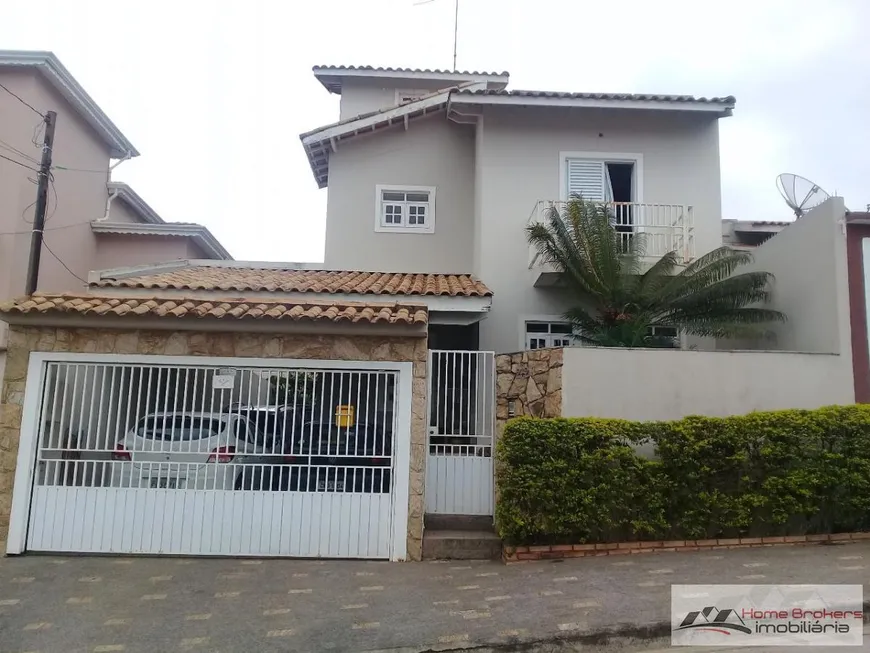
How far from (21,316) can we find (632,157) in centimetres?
1040

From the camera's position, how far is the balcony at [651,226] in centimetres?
1130

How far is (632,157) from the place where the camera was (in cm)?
1236

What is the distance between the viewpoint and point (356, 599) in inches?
232

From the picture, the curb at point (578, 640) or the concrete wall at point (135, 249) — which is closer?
the curb at point (578, 640)

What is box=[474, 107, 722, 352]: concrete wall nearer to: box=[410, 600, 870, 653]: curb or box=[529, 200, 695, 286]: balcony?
box=[529, 200, 695, 286]: balcony

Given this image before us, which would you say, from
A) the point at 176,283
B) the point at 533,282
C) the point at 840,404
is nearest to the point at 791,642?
the point at 840,404

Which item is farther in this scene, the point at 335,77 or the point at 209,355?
the point at 335,77

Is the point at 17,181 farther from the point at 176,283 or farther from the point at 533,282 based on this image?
the point at 533,282

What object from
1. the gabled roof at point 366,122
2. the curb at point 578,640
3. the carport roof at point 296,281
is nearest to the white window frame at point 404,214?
the carport roof at point 296,281

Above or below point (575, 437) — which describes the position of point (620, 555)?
below

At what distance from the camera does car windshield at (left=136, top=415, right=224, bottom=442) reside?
24.4 ft

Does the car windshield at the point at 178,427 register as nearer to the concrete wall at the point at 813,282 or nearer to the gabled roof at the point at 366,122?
the gabled roof at the point at 366,122

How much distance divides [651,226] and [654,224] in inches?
25.0

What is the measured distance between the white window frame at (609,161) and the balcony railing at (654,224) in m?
0.36
